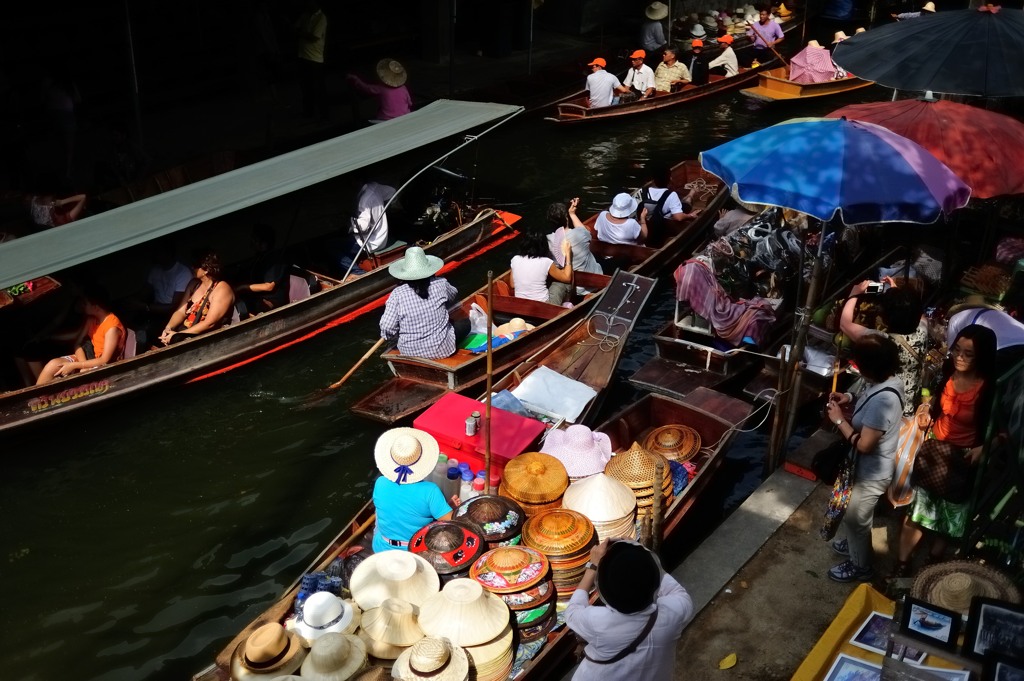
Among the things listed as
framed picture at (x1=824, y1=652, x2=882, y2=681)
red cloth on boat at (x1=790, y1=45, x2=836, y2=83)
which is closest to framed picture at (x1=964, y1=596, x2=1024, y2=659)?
framed picture at (x1=824, y1=652, x2=882, y2=681)

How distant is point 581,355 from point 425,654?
179 inches

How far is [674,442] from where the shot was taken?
7.49 meters

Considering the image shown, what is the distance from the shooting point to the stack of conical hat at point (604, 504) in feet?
20.0

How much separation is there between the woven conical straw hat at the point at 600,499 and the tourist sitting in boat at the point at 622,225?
5.44m

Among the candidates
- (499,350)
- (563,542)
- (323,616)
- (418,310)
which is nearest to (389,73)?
(418,310)

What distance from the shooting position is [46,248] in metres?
8.13

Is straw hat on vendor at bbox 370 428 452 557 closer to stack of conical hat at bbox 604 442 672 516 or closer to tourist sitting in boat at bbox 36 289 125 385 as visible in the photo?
stack of conical hat at bbox 604 442 672 516

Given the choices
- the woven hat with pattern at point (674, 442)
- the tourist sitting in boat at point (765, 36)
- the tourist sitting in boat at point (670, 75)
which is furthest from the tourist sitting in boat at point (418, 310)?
the tourist sitting in boat at point (765, 36)

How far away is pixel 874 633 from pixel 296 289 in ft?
23.4

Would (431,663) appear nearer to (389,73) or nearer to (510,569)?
(510,569)

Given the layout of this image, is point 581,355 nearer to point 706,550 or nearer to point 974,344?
point 706,550

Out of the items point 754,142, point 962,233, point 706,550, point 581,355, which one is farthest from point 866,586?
point 962,233

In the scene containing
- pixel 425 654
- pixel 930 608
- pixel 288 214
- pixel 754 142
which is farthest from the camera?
pixel 288 214

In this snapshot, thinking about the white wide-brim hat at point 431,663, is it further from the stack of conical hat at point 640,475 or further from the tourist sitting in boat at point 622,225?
the tourist sitting in boat at point 622,225
